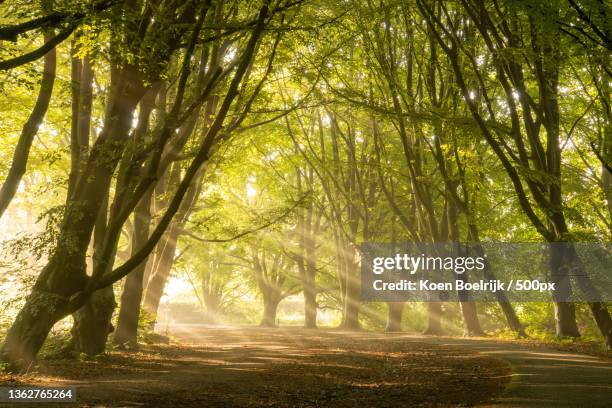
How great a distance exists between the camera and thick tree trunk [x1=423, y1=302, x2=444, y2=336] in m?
26.2

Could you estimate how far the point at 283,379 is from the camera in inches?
408

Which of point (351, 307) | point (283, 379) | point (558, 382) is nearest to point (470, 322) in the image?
point (351, 307)

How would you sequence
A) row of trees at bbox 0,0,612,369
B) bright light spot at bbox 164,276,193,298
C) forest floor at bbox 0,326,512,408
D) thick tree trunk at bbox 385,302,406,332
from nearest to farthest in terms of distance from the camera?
forest floor at bbox 0,326,512,408
row of trees at bbox 0,0,612,369
bright light spot at bbox 164,276,193,298
thick tree trunk at bbox 385,302,406,332

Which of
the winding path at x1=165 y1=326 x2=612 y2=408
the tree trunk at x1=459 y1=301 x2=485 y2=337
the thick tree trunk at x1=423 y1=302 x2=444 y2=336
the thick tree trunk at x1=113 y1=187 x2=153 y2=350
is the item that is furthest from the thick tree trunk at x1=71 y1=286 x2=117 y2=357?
the thick tree trunk at x1=423 y1=302 x2=444 y2=336

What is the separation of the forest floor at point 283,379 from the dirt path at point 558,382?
1.15ft

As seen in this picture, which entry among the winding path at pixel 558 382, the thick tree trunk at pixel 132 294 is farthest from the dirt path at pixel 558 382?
the thick tree trunk at pixel 132 294

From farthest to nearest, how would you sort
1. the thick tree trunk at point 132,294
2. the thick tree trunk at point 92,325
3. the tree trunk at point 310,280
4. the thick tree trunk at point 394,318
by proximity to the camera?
1. the tree trunk at point 310,280
2. the thick tree trunk at point 394,318
3. the thick tree trunk at point 132,294
4. the thick tree trunk at point 92,325

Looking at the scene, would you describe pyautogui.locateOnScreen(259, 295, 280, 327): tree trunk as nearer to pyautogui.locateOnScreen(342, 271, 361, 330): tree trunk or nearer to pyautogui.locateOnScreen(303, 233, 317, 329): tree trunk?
pyautogui.locateOnScreen(303, 233, 317, 329): tree trunk

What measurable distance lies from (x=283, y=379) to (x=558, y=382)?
4994 millimetres

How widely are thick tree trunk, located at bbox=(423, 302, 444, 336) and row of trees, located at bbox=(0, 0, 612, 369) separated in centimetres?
7

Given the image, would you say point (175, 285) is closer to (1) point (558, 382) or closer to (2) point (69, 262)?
(2) point (69, 262)

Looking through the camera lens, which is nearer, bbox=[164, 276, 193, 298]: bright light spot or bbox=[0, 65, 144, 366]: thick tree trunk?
bbox=[0, 65, 144, 366]: thick tree trunk

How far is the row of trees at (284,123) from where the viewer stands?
898 centimetres

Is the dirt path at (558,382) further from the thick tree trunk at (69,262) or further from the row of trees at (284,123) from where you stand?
the thick tree trunk at (69,262)
